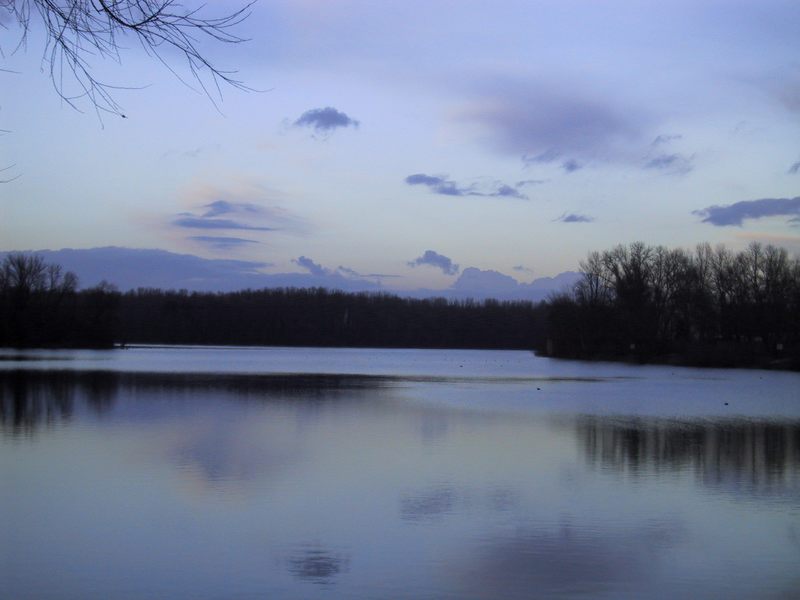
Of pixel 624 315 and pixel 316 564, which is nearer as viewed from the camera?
pixel 316 564

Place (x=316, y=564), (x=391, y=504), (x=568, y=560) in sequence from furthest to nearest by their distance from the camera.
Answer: (x=391, y=504) < (x=568, y=560) < (x=316, y=564)

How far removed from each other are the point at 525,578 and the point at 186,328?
381 feet

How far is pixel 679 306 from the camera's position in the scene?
235 feet

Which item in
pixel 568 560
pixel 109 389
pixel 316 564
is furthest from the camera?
pixel 109 389

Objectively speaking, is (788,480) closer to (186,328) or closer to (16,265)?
(16,265)

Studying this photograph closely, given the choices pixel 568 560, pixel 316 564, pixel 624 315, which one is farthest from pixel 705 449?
pixel 624 315

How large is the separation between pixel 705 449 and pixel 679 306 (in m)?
58.9

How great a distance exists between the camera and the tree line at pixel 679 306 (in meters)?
64.6

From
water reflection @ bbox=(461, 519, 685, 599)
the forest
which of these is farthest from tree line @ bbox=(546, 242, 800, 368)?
water reflection @ bbox=(461, 519, 685, 599)

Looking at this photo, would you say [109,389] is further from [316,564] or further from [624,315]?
[624,315]

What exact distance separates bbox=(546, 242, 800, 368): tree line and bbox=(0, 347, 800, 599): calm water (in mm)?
46956

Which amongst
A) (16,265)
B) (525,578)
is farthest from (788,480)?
(16,265)

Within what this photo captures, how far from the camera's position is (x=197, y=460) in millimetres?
12828

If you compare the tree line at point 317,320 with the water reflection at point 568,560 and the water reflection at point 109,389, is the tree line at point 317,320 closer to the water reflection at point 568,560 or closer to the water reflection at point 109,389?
the water reflection at point 109,389
